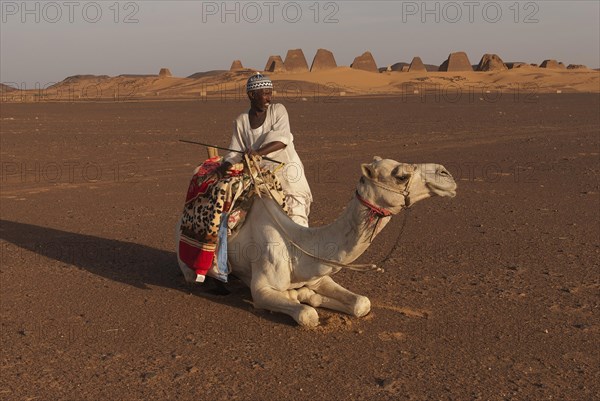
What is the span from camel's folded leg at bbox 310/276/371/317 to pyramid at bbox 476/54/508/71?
123m

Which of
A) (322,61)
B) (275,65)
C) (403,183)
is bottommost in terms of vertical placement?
(403,183)

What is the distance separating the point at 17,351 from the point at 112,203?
670 cm

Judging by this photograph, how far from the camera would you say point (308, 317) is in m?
5.82

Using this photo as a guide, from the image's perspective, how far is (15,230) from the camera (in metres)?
10.1

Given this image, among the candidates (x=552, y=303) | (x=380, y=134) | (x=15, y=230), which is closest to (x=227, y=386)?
(x=552, y=303)

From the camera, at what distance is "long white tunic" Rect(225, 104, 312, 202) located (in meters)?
6.64

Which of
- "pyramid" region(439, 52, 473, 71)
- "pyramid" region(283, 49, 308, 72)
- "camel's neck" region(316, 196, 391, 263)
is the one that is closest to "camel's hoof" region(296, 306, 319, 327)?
"camel's neck" region(316, 196, 391, 263)

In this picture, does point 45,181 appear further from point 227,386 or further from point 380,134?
point 380,134

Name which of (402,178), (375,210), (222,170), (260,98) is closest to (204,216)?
(222,170)

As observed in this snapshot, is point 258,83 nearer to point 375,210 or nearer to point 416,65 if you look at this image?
point 375,210

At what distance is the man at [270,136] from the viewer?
6637mm

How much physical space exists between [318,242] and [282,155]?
47.6 inches

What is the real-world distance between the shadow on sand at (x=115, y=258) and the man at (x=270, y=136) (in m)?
0.99

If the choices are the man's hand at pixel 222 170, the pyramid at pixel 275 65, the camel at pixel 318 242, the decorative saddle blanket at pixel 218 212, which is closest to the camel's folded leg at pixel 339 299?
the camel at pixel 318 242
